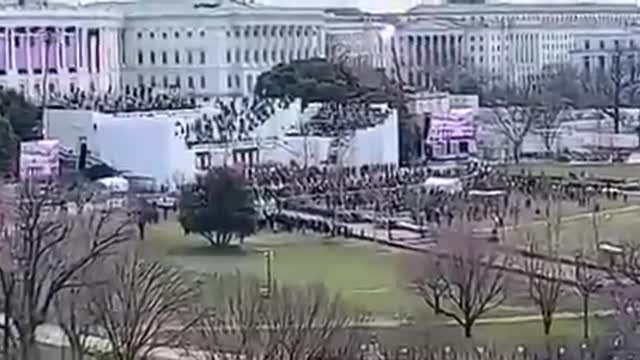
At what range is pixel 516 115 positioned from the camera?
39.8 metres

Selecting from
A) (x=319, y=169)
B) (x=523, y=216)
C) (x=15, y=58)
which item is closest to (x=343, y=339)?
(x=523, y=216)

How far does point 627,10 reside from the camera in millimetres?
71062

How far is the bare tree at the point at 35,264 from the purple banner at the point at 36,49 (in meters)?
24.2

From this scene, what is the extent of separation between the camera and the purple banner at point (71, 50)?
142 feet

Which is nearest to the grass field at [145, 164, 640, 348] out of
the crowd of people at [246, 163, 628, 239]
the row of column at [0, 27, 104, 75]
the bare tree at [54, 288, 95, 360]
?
the crowd of people at [246, 163, 628, 239]

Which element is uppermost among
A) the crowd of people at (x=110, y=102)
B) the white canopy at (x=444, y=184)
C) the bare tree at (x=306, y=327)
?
the crowd of people at (x=110, y=102)

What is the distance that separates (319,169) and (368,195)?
2950mm

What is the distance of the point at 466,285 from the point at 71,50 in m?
27.8

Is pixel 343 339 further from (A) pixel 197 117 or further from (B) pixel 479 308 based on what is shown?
(A) pixel 197 117

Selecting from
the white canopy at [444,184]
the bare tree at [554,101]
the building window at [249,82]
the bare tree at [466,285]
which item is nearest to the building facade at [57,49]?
the building window at [249,82]

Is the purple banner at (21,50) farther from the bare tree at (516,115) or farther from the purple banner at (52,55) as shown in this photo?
the bare tree at (516,115)

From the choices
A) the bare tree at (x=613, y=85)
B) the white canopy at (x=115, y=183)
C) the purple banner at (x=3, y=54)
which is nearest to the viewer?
the white canopy at (x=115, y=183)

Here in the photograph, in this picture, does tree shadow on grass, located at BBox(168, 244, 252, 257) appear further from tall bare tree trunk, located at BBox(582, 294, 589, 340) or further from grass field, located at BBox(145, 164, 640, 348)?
tall bare tree trunk, located at BBox(582, 294, 589, 340)

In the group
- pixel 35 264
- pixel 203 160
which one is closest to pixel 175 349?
pixel 35 264
